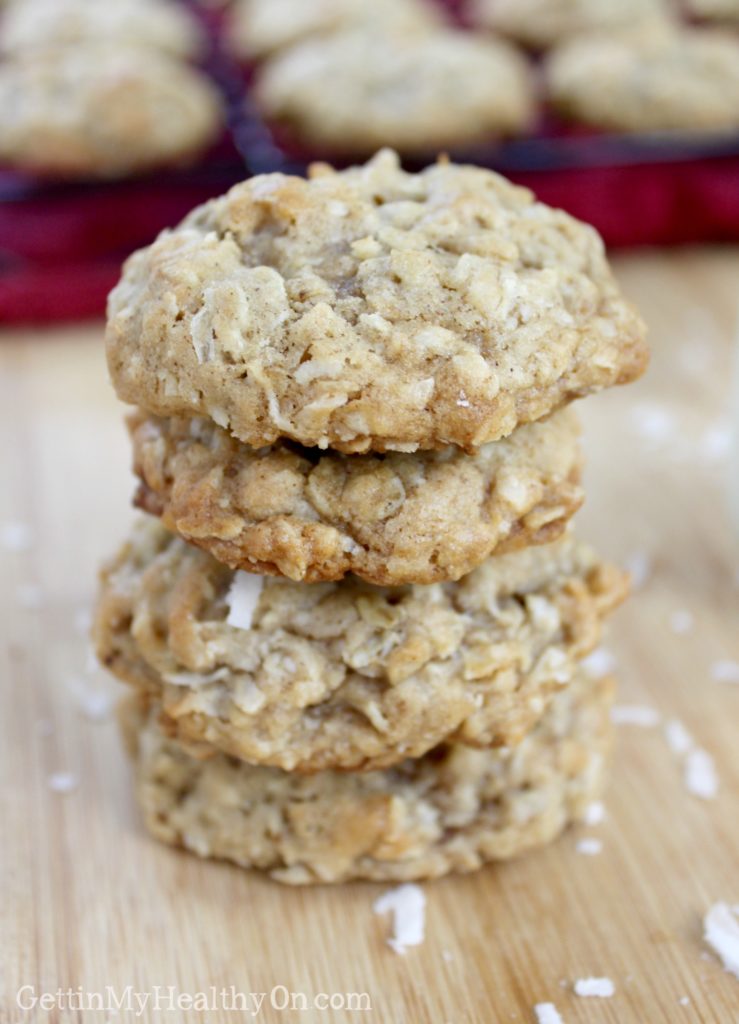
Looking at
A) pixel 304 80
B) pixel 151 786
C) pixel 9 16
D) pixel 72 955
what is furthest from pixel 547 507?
pixel 9 16

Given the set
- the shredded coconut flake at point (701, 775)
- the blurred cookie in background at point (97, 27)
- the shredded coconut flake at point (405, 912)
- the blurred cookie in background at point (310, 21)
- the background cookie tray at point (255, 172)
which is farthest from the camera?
the blurred cookie in background at point (310, 21)

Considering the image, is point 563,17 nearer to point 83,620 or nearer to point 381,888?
point 83,620

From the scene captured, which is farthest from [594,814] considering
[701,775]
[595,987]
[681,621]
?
[681,621]

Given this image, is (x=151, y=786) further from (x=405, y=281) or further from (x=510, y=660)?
(x=405, y=281)

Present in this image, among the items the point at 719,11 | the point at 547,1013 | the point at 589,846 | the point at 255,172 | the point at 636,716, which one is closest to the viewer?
the point at 547,1013

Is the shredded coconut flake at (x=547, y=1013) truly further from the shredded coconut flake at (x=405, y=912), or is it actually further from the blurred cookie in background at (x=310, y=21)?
the blurred cookie in background at (x=310, y=21)

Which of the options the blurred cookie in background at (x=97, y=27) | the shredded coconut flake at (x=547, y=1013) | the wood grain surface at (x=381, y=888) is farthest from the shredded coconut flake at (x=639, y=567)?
the blurred cookie in background at (x=97, y=27)
